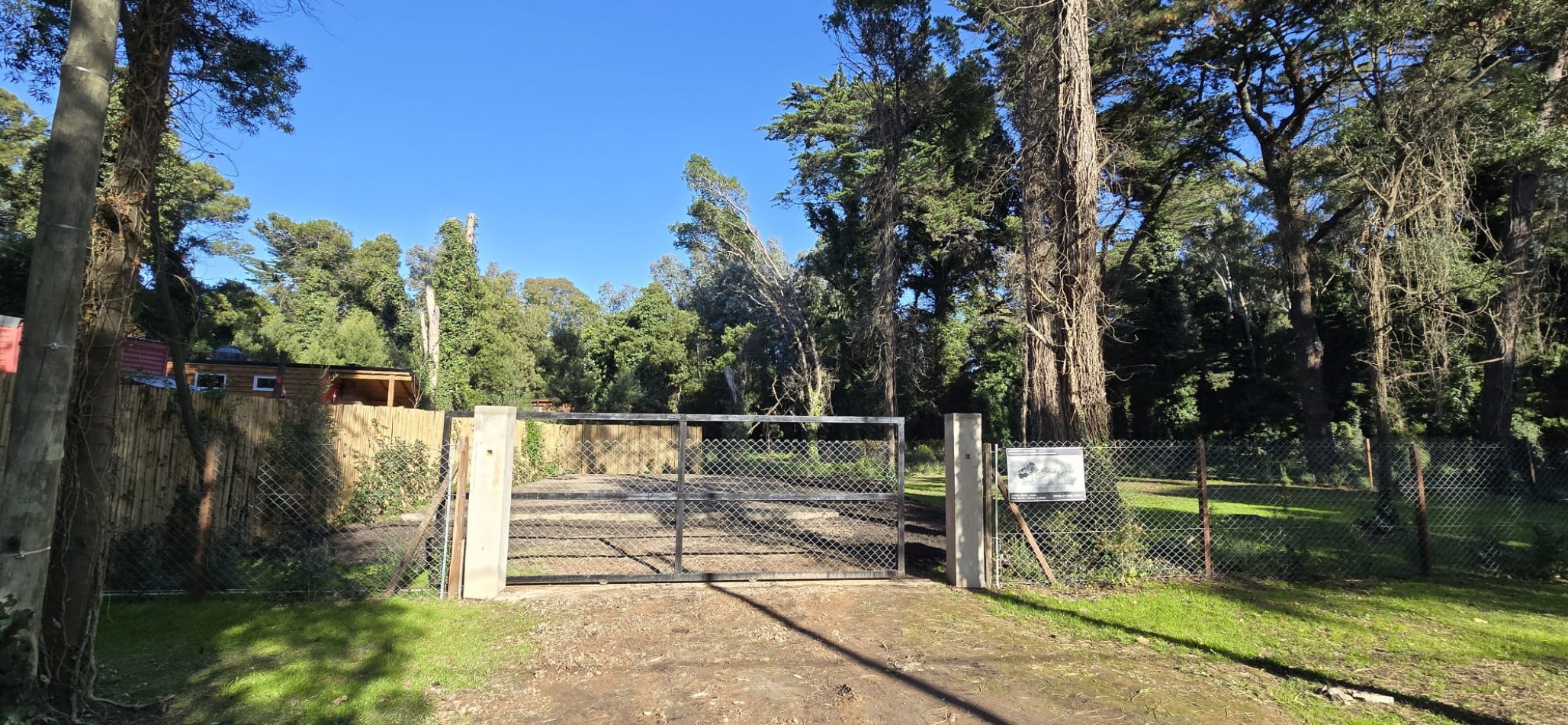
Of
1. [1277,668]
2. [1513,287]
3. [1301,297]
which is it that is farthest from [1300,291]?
[1277,668]

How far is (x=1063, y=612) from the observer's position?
6406mm

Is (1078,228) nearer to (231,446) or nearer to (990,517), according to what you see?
(990,517)

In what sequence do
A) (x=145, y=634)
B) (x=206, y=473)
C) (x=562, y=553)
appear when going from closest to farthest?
1. (x=145, y=634)
2. (x=206, y=473)
3. (x=562, y=553)

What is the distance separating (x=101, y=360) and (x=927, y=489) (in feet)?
64.1

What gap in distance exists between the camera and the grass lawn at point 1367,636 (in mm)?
4457

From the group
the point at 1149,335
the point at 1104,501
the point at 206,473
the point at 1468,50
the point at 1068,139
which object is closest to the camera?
the point at 206,473

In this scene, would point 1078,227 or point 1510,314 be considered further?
point 1510,314

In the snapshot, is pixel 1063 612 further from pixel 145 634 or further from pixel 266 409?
pixel 266 409

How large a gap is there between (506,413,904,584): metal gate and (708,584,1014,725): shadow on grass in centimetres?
114

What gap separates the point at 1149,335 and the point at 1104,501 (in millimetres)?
27681

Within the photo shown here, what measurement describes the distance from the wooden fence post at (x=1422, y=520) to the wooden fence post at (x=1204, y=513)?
2.24 metres

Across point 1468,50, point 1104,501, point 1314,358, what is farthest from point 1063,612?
point 1314,358

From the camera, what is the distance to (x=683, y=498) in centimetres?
697

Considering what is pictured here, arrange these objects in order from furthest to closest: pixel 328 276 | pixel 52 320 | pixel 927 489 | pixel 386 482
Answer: pixel 328 276, pixel 927 489, pixel 386 482, pixel 52 320
